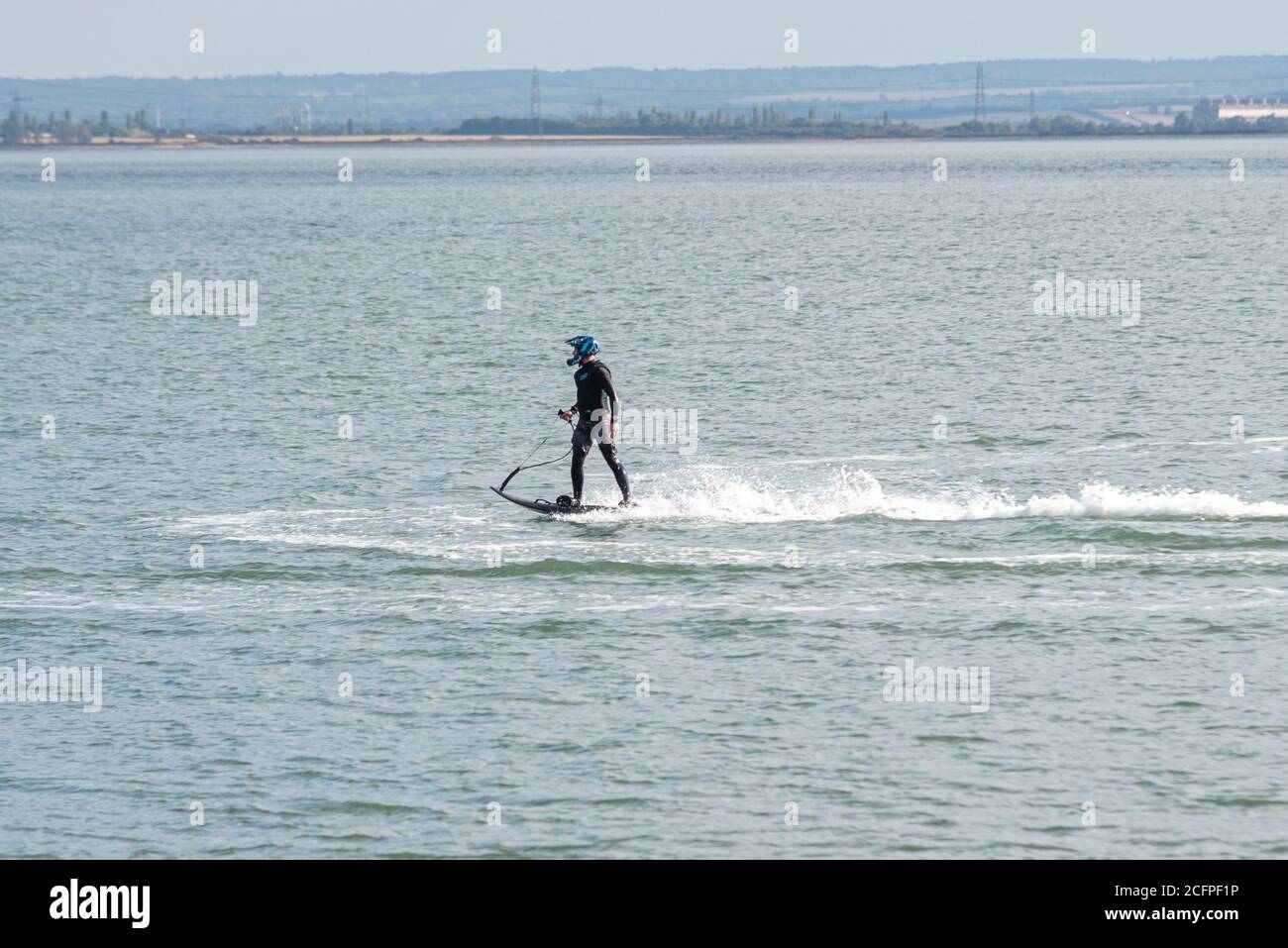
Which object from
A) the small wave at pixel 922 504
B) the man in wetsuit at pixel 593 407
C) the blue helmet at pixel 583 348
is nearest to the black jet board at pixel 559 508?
the small wave at pixel 922 504

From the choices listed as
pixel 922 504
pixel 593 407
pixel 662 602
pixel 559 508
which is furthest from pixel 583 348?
pixel 922 504

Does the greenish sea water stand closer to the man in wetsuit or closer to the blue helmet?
the man in wetsuit

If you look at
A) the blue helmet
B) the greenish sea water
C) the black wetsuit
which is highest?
the blue helmet

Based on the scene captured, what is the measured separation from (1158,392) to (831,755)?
25752 mm

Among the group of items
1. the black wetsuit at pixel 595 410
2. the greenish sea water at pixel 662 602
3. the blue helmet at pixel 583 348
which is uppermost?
the blue helmet at pixel 583 348

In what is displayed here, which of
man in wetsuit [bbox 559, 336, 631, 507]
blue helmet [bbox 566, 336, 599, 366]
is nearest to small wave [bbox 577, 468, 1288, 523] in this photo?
man in wetsuit [bbox 559, 336, 631, 507]

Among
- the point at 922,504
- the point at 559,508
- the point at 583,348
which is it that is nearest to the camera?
the point at 583,348

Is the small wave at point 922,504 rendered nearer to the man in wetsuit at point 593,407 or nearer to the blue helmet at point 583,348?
the man in wetsuit at point 593,407

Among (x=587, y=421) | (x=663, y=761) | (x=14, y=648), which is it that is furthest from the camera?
(x=587, y=421)

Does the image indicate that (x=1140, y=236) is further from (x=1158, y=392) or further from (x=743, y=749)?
(x=743, y=749)

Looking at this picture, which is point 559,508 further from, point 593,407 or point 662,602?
point 662,602

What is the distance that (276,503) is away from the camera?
2928cm

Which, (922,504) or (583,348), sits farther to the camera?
(922,504)
